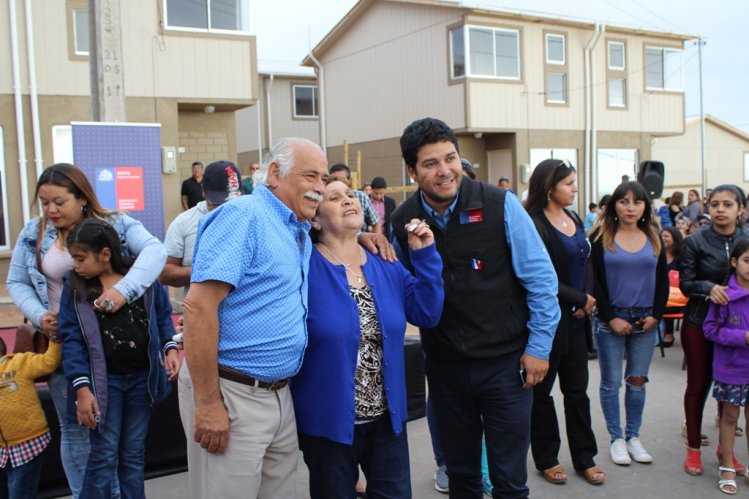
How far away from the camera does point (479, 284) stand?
3232mm

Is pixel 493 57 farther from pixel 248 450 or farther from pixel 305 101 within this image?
pixel 248 450

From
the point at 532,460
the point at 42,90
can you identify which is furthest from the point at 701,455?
the point at 42,90

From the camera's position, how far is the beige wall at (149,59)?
40.6 ft

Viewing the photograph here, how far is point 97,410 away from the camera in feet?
10.6

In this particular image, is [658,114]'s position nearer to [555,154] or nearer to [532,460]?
[555,154]

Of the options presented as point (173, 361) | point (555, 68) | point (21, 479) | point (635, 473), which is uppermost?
point (555, 68)

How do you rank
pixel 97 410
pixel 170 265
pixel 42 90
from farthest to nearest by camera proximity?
pixel 42 90, pixel 170 265, pixel 97 410

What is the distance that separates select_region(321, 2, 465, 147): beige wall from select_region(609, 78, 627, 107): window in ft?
20.0

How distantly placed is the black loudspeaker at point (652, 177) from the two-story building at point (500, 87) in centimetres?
1025

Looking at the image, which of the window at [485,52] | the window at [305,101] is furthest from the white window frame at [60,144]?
the window at [305,101]

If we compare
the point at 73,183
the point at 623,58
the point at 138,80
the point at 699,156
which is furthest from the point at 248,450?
the point at 699,156

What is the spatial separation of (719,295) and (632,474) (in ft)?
4.40

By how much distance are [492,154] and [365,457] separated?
65.8ft

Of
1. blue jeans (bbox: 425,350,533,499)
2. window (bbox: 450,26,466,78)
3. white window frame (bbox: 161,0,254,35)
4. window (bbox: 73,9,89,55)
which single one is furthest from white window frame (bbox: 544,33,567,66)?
blue jeans (bbox: 425,350,533,499)
